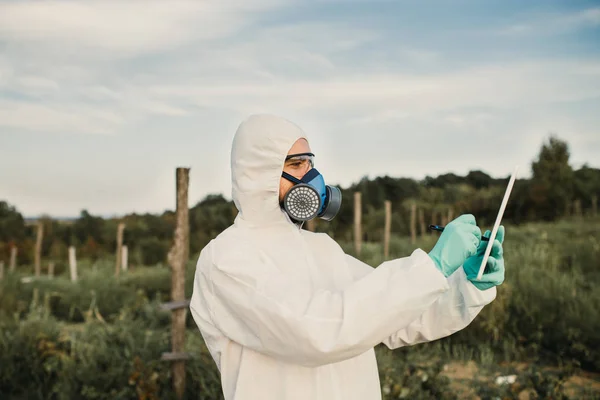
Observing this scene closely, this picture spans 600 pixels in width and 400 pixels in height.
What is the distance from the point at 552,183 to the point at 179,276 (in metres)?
19.7

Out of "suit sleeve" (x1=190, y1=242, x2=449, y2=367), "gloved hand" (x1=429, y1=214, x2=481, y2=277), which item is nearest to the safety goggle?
"suit sleeve" (x1=190, y1=242, x2=449, y2=367)

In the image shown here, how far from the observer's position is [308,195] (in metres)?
2.20

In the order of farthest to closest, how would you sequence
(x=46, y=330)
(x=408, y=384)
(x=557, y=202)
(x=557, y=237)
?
(x=557, y=202) < (x=557, y=237) < (x=46, y=330) < (x=408, y=384)

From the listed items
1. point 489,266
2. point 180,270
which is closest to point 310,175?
point 489,266

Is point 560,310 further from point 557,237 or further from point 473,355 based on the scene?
Result: point 557,237

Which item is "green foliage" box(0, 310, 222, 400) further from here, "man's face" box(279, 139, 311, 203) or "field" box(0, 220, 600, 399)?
"man's face" box(279, 139, 311, 203)

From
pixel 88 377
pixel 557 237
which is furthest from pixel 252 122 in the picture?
pixel 557 237

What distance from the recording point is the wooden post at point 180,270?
5.42 metres

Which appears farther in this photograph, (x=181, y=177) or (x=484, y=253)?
(x=181, y=177)

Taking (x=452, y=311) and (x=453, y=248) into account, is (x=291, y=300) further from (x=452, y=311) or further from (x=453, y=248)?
(x=452, y=311)

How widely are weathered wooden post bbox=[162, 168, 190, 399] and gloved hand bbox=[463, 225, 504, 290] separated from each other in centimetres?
347

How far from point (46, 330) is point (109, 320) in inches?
116

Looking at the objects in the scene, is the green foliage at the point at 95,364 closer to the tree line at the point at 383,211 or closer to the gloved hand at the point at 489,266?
the gloved hand at the point at 489,266

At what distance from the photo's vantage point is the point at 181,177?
5.48m
